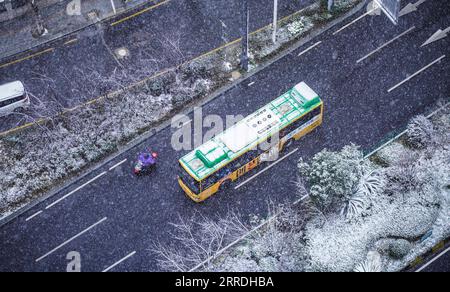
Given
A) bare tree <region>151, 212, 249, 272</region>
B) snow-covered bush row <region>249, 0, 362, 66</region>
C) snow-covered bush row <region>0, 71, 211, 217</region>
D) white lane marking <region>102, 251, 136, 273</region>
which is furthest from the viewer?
snow-covered bush row <region>249, 0, 362, 66</region>

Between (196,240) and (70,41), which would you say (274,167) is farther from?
(70,41)

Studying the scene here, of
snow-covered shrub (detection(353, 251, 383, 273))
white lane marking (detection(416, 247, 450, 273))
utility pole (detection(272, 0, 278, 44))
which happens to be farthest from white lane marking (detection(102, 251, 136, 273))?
utility pole (detection(272, 0, 278, 44))

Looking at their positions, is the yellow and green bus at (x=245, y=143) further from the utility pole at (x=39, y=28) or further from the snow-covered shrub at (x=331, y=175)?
the utility pole at (x=39, y=28)

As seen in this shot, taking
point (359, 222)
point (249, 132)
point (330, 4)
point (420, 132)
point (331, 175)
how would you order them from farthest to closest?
1. point (330, 4)
2. point (420, 132)
3. point (249, 132)
4. point (359, 222)
5. point (331, 175)

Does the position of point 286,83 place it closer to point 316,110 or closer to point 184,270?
point 316,110

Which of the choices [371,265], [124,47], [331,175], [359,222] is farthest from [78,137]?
[371,265]

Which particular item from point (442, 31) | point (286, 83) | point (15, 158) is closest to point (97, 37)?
point (15, 158)

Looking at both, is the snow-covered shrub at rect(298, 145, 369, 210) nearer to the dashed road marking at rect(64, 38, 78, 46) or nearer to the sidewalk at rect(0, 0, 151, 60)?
the dashed road marking at rect(64, 38, 78, 46)
